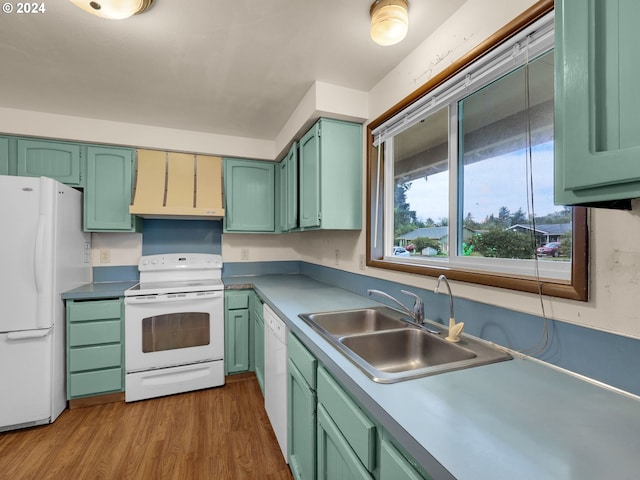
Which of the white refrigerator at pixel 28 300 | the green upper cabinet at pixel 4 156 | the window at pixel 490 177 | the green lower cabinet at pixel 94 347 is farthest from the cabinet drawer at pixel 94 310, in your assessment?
the window at pixel 490 177

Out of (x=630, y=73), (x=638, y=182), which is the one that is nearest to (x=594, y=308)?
(x=638, y=182)

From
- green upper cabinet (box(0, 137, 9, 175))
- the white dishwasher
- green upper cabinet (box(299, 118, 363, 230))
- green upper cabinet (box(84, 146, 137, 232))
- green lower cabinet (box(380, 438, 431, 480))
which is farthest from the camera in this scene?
green upper cabinet (box(84, 146, 137, 232))

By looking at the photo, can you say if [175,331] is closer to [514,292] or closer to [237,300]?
[237,300]

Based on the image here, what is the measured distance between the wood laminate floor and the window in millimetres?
1378

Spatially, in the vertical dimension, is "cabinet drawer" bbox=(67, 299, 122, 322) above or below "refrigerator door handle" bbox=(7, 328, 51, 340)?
above

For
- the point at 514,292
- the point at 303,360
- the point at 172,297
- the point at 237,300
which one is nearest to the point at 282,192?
the point at 237,300

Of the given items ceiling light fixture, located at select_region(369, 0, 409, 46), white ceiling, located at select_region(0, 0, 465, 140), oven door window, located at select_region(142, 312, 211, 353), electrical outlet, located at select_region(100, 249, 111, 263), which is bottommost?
oven door window, located at select_region(142, 312, 211, 353)

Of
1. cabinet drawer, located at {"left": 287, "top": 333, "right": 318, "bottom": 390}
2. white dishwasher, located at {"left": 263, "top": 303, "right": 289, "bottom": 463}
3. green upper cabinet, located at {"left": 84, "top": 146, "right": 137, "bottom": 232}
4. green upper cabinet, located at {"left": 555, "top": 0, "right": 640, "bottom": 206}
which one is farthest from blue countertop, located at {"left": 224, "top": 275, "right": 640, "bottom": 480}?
green upper cabinet, located at {"left": 84, "top": 146, "right": 137, "bottom": 232}

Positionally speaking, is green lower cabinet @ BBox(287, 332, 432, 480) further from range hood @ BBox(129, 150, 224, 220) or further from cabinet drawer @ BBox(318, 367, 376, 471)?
range hood @ BBox(129, 150, 224, 220)

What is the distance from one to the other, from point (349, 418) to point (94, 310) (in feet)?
7.28

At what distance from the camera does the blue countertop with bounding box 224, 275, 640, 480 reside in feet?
1.79

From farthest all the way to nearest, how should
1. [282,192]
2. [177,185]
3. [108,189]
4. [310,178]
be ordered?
[282,192] < [177,185] < [108,189] < [310,178]

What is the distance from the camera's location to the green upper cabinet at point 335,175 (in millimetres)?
2004

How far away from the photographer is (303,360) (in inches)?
49.8
